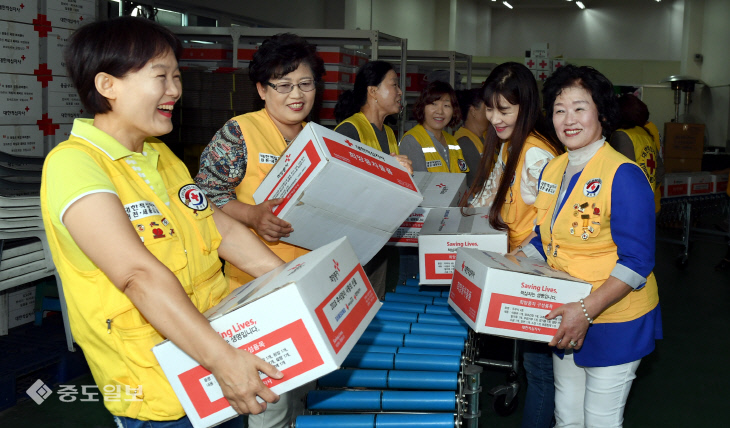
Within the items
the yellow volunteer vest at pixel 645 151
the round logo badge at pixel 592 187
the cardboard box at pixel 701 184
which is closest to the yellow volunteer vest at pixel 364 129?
the round logo badge at pixel 592 187

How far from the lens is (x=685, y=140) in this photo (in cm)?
966

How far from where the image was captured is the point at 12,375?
2918mm

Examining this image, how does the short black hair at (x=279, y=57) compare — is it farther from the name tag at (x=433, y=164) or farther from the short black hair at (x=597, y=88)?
the name tag at (x=433, y=164)

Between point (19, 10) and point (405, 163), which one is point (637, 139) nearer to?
point (405, 163)

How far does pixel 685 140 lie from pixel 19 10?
362 inches

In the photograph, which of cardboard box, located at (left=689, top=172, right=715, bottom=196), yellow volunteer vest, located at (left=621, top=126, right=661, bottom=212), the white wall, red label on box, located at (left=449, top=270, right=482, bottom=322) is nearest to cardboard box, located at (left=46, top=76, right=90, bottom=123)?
red label on box, located at (left=449, top=270, right=482, bottom=322)

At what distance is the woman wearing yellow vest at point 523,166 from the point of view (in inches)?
88.6

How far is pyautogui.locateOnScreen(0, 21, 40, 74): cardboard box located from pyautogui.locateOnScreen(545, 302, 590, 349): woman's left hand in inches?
136

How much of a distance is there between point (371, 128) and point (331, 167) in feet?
5.27

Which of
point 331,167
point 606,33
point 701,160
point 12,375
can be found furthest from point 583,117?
point 606,33

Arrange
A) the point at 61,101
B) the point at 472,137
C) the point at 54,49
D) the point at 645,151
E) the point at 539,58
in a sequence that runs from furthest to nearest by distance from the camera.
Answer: the point at 539,58
the point at 645,151
the point at 472,137
the point at 61,101
the point at 54,49

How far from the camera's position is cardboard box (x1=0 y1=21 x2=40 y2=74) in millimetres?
3641

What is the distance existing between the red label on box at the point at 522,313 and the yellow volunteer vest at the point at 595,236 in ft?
A: 0.49

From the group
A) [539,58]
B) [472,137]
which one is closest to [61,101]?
[472,137]
